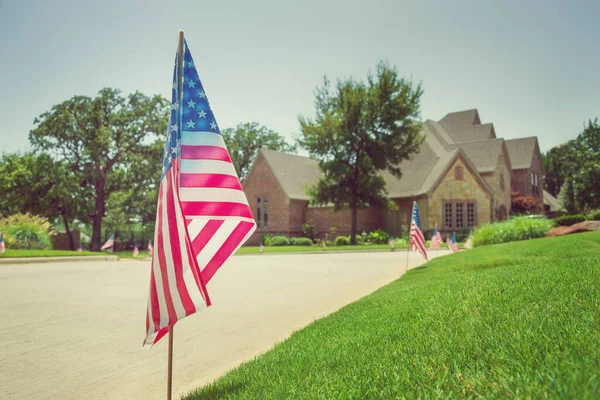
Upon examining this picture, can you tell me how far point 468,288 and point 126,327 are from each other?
531cm

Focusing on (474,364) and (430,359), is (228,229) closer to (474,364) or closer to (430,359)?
(430,359)

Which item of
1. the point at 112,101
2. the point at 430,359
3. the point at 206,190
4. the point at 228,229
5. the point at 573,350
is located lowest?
the point at 430,359

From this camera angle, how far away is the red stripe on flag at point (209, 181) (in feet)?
13.8

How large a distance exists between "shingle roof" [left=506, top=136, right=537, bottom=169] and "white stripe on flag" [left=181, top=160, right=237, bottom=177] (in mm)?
Answer: 55955

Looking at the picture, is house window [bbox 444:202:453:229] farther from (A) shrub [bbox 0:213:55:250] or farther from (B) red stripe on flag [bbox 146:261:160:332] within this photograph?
(B) red stripe on flag [bbox 146:261:160:332]

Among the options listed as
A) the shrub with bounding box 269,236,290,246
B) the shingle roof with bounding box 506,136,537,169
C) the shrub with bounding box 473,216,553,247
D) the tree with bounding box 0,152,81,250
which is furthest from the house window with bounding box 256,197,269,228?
the shingle roof with bounding box 506,136,537,169

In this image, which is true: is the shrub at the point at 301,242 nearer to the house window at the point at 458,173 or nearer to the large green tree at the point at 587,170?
the house window at the point at 458,173

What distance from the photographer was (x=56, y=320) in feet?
24.8

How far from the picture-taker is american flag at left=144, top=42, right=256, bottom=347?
3.73m

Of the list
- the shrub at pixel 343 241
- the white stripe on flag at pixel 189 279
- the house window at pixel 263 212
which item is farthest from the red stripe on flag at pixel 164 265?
the house window at pixel 263 212

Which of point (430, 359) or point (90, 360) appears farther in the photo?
point (90, 360)

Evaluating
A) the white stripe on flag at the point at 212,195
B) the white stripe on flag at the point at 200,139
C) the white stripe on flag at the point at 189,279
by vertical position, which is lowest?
the white stripe on flag at the point at 189,279

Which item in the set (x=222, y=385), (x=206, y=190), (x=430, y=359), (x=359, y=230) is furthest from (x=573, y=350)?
(x=359, y=230)

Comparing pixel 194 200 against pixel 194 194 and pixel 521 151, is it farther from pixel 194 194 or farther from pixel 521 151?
pixel 521 151
